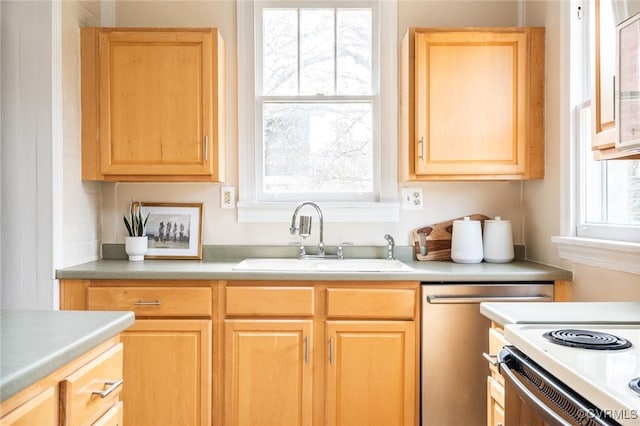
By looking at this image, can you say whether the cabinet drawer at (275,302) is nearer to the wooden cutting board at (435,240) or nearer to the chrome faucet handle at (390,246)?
the chrome faucet handle at (390,246)

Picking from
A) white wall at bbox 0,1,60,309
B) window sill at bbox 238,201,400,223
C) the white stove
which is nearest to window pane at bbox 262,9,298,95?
window sill at bbox 238,201,400,223

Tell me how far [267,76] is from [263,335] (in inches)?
56.9

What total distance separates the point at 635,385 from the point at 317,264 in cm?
181

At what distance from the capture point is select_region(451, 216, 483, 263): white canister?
8.60 ft

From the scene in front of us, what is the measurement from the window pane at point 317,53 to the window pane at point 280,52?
45 mm

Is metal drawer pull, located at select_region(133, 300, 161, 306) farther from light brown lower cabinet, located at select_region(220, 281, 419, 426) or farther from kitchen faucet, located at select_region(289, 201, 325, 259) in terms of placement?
kitchen faucet, located at select_region(289, 201, 325, 259)

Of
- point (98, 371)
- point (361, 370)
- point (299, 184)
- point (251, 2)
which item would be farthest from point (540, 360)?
point (251, 2)

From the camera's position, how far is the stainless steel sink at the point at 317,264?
2441 mm

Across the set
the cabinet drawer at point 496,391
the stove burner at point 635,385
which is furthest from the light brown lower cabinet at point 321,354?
the stove burner at point 635,385

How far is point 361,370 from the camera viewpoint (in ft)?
7.39

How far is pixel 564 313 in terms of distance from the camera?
150cm

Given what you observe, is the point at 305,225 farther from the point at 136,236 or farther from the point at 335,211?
the point at 136,236

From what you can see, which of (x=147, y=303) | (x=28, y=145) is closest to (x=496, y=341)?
(x=147, y=303)

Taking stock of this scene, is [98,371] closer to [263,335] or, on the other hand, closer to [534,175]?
[263,335]
